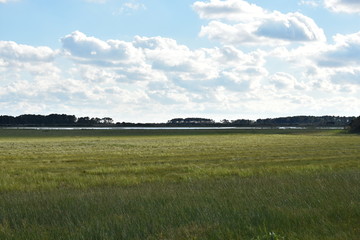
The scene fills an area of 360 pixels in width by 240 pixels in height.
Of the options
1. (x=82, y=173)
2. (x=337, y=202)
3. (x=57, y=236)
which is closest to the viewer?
(x=57, y=236)

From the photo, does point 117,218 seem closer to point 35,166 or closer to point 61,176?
point 61,176

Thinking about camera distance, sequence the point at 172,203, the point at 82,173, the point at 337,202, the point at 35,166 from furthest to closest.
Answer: the point at 35,166 → the point at 82,173 → the point at 172,203 → the point at 337,202

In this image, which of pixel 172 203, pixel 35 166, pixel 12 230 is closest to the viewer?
pixel 12 230

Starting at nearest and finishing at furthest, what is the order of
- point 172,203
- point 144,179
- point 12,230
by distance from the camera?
point 12,230, point 172,203, point 144,179

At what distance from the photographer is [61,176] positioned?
2142 cm

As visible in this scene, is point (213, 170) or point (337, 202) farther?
point (213, 170)

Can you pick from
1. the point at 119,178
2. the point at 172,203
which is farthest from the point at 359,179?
the point at 119,178

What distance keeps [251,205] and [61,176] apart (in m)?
13.3

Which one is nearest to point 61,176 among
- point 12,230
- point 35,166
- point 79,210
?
point 35,166

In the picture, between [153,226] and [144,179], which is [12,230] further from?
[144,179]

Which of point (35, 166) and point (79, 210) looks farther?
point (35, 166)

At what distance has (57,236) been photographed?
8.52 metres

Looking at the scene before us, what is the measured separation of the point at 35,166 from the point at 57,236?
19298mm

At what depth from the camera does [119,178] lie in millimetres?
20078
